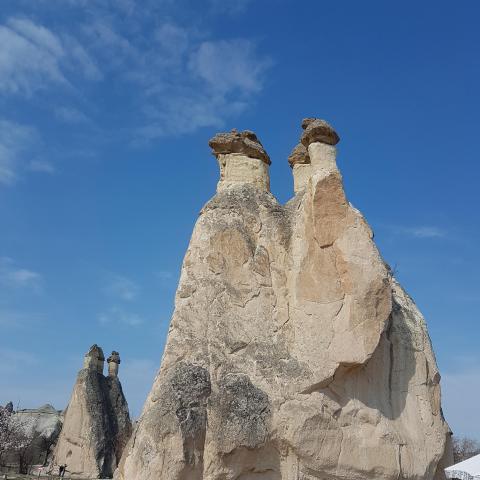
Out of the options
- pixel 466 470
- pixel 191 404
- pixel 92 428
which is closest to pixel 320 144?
pixel 191 404

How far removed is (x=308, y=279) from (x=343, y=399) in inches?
76.6

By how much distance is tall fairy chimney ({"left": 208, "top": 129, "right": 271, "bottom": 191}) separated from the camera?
11.7m

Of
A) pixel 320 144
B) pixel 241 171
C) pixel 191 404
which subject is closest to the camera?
pixel 191 404

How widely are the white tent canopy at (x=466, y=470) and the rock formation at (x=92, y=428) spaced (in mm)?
18517

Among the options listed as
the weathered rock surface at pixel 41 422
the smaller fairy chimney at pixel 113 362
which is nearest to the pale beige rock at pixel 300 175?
the smaller fairy chimney at pixel 113 362

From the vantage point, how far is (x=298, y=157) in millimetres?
13453

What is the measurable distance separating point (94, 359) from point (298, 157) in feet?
58.2

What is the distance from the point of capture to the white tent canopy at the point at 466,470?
970 centimetres

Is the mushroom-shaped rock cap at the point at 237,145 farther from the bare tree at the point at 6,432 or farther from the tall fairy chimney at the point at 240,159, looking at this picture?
the bare tree at the point at 6,432

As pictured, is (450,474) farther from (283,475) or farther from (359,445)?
(283,475)

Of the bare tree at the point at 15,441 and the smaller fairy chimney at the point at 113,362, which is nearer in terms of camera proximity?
the smaller fairy chimney at the point at 113,362

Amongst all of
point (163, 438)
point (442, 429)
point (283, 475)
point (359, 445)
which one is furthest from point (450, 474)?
point (163, 438)

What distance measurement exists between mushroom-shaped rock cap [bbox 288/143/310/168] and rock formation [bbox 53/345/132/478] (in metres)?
17.0

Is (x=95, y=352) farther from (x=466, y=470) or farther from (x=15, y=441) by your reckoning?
(x=466, y=470)
